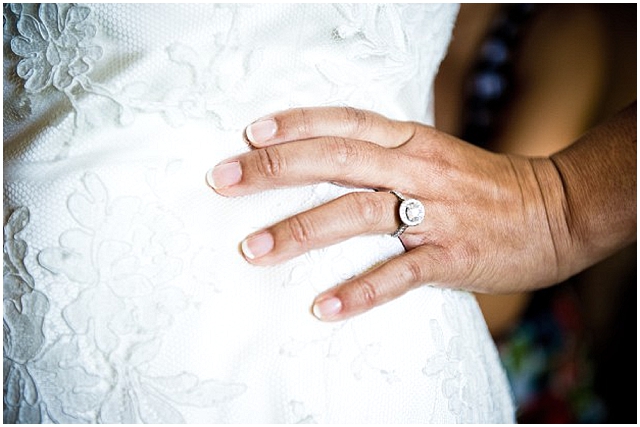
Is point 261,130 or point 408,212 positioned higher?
point 261,130

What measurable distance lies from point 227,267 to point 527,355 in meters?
1.48

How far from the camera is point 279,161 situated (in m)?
0.59

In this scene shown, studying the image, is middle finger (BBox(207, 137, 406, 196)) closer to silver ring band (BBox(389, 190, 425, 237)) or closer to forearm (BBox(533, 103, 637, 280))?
silver ring band (BBox(389, 190, 425, 237))

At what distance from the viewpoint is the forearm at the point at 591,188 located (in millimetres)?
820

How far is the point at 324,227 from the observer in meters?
0.59

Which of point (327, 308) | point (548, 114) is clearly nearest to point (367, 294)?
point (327, 308)

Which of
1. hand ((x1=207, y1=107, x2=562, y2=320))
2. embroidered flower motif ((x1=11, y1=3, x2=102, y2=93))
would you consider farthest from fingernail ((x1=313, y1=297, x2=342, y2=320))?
embroidered flower motif ((x1=11, y1=3, x2=102, y2=93))

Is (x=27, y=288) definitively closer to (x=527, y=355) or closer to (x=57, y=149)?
(x=57, y=149)

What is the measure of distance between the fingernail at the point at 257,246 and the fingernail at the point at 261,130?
0.38 feet

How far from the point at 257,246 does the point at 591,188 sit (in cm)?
57

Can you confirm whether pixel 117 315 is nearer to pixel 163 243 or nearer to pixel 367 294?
pixel 163 243

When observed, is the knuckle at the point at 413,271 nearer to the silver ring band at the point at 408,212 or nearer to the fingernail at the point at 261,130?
the silver ring band at the point at 408,212

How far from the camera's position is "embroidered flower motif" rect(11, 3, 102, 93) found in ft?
1.82

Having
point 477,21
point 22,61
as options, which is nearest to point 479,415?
point 22,61
